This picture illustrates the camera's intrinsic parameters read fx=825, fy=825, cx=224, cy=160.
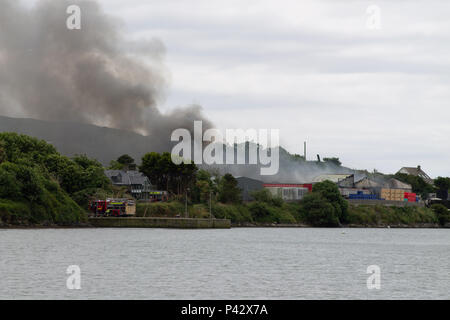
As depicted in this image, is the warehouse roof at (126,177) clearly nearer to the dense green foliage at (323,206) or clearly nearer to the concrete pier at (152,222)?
the concrete pier at (152,222)

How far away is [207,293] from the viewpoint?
51812 mm

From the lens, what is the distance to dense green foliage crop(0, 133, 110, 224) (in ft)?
434

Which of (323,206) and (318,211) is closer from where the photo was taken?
(318,211)

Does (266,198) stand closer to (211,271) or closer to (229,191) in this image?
(229,191)

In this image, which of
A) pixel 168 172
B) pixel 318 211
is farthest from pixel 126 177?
pixel 318 211

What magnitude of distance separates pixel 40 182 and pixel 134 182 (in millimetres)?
48309

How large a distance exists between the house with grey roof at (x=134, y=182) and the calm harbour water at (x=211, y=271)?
80.7 metres

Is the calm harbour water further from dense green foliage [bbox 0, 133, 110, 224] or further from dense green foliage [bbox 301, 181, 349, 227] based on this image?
dense green foliage [bbox 301, 181, 349, 227]

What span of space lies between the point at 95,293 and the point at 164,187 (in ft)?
434

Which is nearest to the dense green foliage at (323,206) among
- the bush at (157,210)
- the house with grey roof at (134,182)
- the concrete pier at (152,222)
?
the house with grey roof at (134,182)

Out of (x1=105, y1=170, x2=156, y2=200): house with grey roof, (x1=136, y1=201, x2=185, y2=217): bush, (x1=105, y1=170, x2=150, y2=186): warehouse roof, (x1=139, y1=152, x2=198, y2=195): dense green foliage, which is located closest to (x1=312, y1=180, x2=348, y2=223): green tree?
(x1=139, y1=152, x2=198, y2=195): dense green foliage

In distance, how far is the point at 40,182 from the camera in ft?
453
